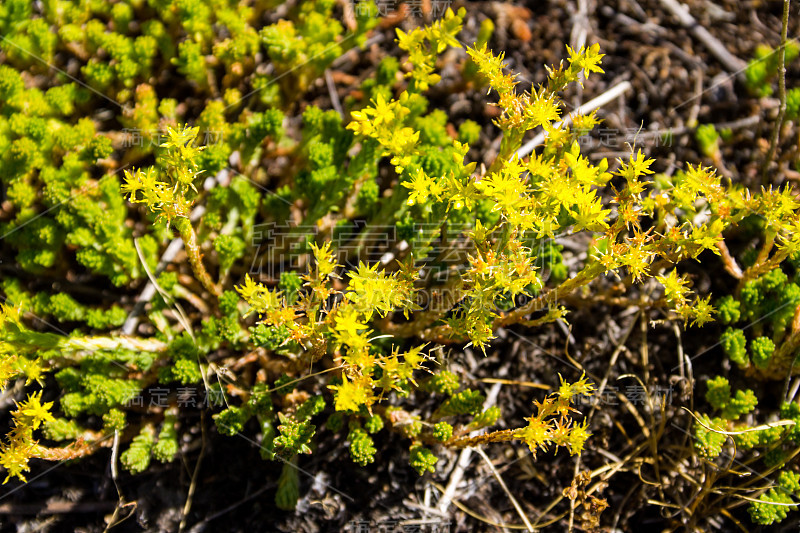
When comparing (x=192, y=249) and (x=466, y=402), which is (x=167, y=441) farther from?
(x=466, y=402)

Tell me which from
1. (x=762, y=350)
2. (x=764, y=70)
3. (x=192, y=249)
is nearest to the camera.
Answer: (x=192, y=249)

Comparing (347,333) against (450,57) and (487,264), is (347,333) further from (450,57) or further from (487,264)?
(450,57)

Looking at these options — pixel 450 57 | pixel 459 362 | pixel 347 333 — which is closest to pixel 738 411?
pixel 459 362

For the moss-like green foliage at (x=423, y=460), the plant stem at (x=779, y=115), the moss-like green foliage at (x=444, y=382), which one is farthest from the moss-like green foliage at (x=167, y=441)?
the plant stem at (x=779, y=115)

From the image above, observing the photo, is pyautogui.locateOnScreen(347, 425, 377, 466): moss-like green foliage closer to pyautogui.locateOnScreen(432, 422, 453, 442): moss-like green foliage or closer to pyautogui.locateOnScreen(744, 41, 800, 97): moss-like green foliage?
pyautogui.locateOnScreen(432, 422, 453, 442): moss-like green foliage

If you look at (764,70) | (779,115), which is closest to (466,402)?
(779,115)

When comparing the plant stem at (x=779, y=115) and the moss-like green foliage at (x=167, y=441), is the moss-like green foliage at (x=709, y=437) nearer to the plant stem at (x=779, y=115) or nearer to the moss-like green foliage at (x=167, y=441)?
the plant stem at (x=779, y=115)

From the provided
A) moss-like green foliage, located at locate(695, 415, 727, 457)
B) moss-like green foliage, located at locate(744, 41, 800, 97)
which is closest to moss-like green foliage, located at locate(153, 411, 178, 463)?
moss-like green foliage, located at locate(695, 415, 727, 457)

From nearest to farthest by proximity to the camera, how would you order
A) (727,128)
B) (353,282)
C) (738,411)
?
(353,282) < (738,411) < (727,128)
